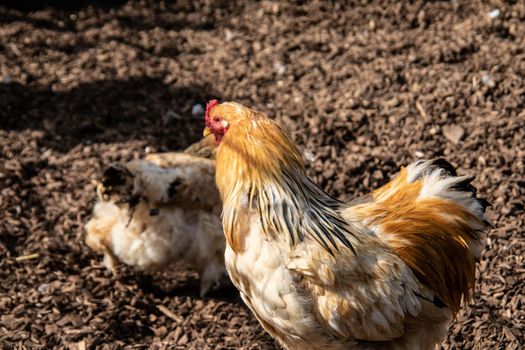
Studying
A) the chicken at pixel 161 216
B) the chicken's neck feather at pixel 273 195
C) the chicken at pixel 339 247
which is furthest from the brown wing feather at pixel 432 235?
the chicken at pixel 161 216

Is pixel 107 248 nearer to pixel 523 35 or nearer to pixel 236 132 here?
pixel 236 132

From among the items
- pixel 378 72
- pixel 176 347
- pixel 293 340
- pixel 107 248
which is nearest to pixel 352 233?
pixel 293 340

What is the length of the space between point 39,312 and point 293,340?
87.5 inches

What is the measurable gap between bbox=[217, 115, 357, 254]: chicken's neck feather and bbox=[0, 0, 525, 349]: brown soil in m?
1.43

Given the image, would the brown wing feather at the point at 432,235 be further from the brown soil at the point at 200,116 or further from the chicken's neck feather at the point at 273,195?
the brown soil at the point at 200,116

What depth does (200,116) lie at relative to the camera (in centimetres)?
659

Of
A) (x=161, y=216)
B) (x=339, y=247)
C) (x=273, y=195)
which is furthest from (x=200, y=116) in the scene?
(x=339, y=247)

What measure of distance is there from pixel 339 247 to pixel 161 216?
1807mm

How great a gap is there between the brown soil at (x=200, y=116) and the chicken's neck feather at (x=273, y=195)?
1.43m

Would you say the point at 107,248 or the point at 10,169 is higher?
the point at 10,169

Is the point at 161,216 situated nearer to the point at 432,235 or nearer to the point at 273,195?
the point at 273,195

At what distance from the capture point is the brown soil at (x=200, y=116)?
15.6ft

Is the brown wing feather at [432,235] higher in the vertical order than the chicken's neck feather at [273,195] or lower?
lower

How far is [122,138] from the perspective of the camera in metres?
6.27
